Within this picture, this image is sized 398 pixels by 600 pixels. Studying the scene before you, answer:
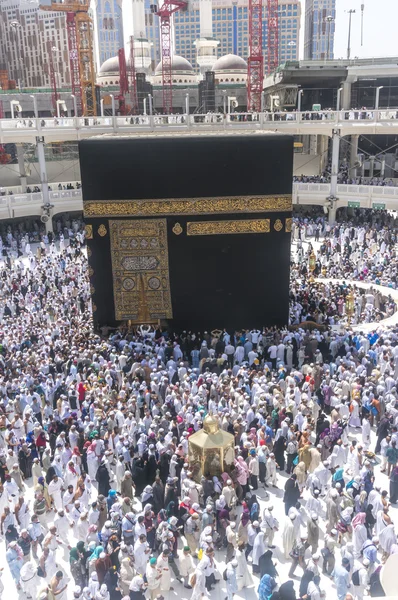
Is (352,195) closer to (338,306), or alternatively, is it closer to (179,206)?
(338,306)

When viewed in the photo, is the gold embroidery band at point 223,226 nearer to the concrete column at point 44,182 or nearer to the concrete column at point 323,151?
the concrete column at point 44,182

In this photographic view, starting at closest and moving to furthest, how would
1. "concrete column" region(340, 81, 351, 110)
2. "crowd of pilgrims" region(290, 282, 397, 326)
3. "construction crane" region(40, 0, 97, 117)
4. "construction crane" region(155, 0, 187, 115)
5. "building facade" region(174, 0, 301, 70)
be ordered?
"crowd of pilgrims" region(290, 282, 397, 326) < "concrete column" region(340, 81, 351, 110) < "construction crane" region(40, 0, 97, 117) < "construction crane" region(155, 0, 187, 115) < "building facade" region(174, 0, 301, 70)

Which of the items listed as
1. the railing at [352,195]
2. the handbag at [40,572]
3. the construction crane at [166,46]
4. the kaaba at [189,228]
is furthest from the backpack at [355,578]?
the construction crane at [166,46]

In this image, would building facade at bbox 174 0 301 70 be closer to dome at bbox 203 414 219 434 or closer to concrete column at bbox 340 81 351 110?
concrete column at bbox 340 81 351 110

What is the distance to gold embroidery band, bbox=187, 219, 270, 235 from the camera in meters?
13.5

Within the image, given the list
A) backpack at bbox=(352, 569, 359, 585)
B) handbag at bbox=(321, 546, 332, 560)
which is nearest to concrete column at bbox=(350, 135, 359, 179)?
handbag at bbox=(321, 546, 332, 560)

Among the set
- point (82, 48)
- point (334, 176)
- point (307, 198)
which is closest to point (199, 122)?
point (307, 198)

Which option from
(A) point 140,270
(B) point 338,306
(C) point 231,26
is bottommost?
(B) point 338,306

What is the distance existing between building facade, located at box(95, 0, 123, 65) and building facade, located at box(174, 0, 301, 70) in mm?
10702

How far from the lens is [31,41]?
3546 inches

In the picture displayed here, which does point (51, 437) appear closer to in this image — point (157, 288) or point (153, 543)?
point (153, 543)

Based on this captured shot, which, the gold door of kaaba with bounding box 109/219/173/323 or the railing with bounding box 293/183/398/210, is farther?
the railing with bounding box 293/183/398/210

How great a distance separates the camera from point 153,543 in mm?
6961

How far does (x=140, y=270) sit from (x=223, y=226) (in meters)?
2.21
